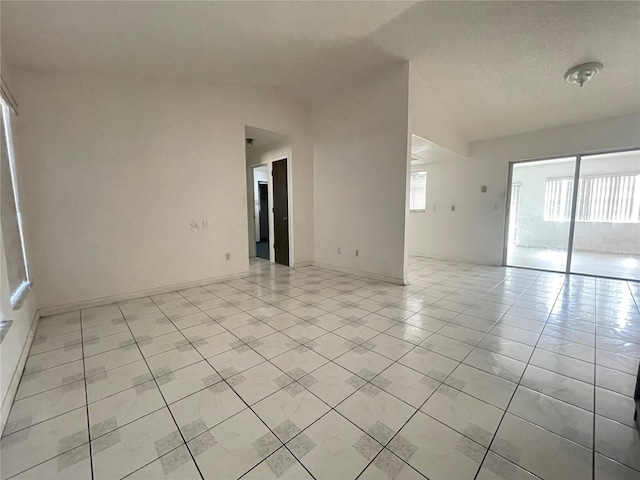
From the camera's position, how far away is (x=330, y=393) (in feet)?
5.29

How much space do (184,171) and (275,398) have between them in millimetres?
3244

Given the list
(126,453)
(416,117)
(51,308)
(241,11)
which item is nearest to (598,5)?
(416,117)

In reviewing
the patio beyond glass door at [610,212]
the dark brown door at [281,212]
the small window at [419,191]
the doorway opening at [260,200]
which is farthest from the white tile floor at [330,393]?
the doorway opening at [260,200]

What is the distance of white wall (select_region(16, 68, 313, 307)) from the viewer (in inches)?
110

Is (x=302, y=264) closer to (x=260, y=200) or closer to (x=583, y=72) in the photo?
(x=260, y=200)

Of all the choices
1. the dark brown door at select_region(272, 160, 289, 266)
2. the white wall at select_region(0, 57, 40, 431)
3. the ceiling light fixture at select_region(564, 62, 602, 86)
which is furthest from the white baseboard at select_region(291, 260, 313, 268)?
the ceiling light fixture at select_region(564, 62, 602, 86)

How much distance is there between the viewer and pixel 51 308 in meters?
2.85

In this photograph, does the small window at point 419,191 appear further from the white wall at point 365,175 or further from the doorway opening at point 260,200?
the doorway opening at point 260,200

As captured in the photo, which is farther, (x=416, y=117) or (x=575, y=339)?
(x=416, y=117)

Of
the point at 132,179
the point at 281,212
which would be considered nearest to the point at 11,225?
the point at 132,179

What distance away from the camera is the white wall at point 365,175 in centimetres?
372

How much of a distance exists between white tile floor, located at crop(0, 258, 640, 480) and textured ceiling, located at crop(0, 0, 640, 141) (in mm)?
2699

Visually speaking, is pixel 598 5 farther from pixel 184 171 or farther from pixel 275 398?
pixel 184 171

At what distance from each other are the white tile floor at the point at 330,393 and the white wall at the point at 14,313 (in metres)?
0.14
